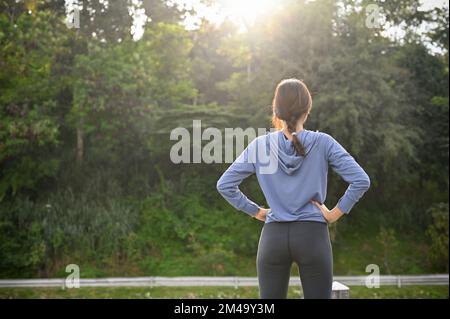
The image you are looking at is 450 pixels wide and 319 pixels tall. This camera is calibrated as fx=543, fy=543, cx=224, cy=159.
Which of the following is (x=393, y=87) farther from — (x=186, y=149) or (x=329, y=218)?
(x=329, y=218)

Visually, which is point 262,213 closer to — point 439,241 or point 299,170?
point 299,170

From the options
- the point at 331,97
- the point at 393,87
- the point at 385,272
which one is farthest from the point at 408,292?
the point at 393,87

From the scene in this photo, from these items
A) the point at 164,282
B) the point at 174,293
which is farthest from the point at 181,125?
the point at 174,293

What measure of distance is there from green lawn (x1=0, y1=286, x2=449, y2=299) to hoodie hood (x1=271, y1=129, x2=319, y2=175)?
790 centimetres

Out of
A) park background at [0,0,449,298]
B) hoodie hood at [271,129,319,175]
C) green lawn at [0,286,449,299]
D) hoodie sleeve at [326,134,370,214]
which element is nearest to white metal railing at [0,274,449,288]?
green lawn at [0,286,449,299]

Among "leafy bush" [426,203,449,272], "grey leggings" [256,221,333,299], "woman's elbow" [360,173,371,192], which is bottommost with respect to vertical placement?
"leafy bush" [426,203,449,272]

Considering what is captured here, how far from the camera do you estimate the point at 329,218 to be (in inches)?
87.6

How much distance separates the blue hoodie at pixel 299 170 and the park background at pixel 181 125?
29.9 feet

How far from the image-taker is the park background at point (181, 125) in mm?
11758

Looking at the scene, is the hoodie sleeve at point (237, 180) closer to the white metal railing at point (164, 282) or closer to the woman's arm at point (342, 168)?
the woman's arm at point (342, 168)

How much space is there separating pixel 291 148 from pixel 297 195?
0.20 metres

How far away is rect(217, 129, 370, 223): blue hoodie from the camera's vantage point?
2.24m

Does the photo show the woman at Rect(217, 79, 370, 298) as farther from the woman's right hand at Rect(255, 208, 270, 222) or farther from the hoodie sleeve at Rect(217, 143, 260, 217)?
the woman's right hand at Rect(255, 208, 270, 222)

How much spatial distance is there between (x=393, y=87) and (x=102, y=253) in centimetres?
808
